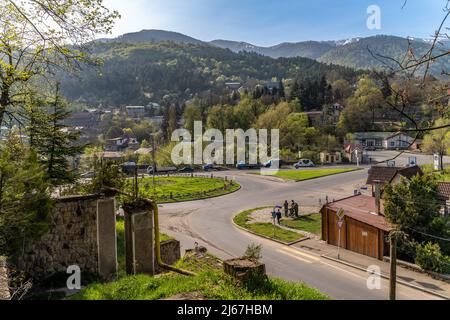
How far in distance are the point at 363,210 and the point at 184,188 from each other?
73.8 ft

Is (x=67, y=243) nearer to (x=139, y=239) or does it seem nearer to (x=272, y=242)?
(x=139, y=239)

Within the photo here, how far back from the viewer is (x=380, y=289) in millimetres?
15086

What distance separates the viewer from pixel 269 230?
2397 cm

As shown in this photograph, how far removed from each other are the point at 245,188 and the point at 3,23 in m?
33.1

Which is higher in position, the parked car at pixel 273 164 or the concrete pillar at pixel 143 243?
the concrete pillar at pixel 143 243

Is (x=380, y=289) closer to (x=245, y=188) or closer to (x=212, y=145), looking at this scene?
→ (x=245, y=188)

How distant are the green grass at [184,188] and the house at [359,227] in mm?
15316

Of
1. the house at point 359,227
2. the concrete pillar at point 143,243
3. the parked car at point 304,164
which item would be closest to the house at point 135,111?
the parked car at point 304,164

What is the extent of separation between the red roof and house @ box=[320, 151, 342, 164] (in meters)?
36.1

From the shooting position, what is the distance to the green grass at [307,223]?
24180 millimetres

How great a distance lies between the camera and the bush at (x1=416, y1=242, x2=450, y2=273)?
16.3m

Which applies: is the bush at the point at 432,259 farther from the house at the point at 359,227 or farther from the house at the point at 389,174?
the house at the point at 389,174

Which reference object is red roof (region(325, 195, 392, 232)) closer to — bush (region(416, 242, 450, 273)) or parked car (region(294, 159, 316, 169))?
bush (region(416, 242, 450, 273))

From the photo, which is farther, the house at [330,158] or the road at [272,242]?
the house at [330,158]
